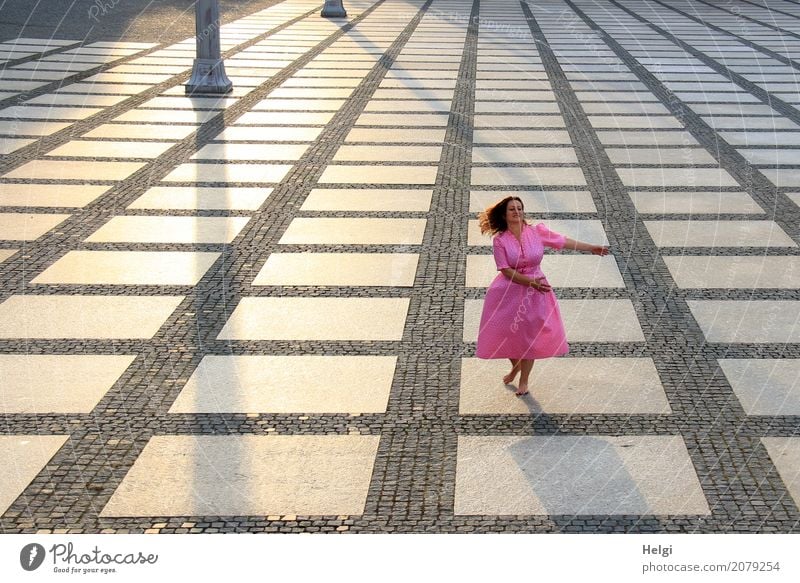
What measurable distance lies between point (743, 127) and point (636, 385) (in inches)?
324

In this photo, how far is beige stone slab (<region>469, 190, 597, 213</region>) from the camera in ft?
32.2

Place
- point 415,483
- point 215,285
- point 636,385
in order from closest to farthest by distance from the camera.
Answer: point 415,483 < point 636,385 < point 215,285

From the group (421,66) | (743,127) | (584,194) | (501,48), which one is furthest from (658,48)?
(584,194)

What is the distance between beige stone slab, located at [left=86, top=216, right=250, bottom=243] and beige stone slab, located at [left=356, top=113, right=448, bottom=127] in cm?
448

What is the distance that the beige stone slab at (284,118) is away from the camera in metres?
13.7

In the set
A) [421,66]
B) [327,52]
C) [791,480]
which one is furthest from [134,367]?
[327,52]

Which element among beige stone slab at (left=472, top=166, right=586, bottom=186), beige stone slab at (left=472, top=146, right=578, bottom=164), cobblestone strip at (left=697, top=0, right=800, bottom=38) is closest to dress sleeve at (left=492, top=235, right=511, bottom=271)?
beige stone slab at (left=472, top=166, right=586, bottom=186)

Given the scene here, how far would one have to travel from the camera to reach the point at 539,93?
15.8m

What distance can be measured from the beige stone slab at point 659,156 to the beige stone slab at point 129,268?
4933 millimetres

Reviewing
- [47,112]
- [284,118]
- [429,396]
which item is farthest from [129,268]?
[47,112]

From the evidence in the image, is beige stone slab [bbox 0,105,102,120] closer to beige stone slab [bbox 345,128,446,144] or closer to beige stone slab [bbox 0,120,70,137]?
beige stone slab [bbox 0,120,70,137]
